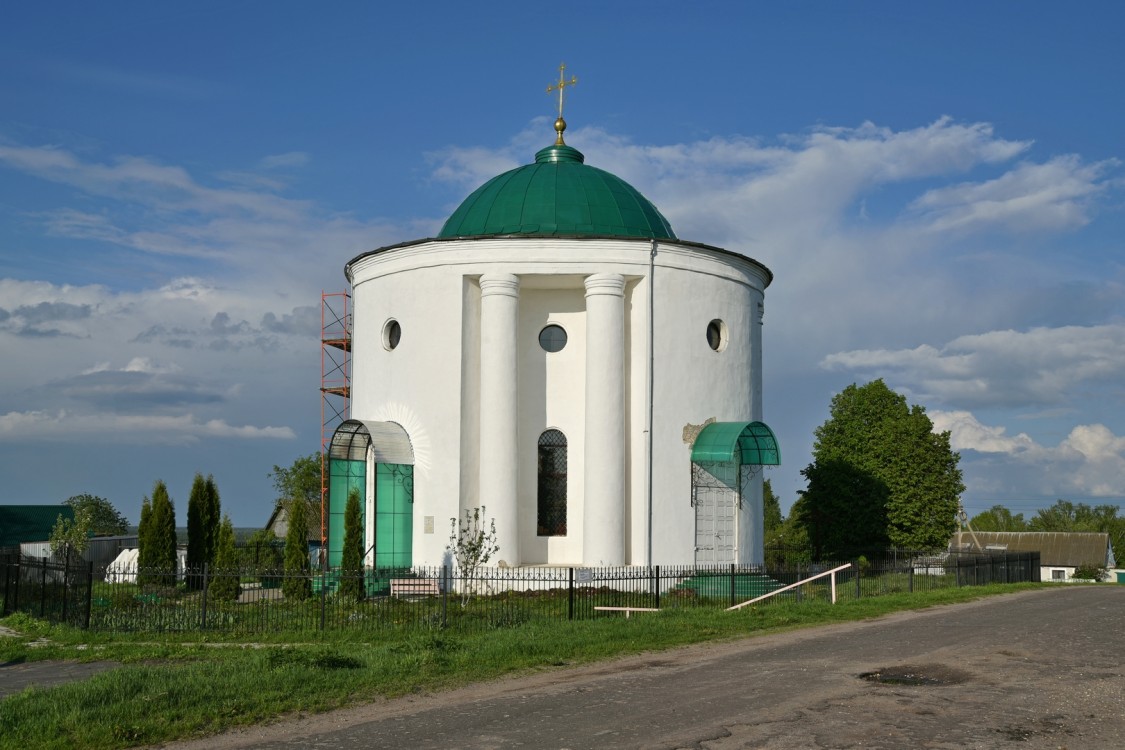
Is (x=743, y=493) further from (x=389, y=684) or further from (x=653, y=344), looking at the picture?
(x=389, y=684)

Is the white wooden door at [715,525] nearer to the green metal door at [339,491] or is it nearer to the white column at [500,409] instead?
the white column at [500,409]

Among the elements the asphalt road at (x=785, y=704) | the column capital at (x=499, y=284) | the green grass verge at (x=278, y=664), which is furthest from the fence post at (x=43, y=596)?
the column capital at (x=499, y=284)

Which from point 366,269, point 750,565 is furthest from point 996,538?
point 366,269

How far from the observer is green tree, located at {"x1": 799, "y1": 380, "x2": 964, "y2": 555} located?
136 feet

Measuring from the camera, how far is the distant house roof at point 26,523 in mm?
50875

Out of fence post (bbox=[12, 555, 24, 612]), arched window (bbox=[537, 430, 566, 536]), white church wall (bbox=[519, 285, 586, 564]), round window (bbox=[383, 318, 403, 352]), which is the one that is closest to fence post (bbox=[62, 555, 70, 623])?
fence post (bbox=[12, 555, 24, 612])

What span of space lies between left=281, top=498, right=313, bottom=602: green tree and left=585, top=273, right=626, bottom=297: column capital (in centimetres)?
830

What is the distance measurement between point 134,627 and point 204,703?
7.70 m

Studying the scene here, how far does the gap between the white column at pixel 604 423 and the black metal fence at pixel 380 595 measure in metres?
0.99

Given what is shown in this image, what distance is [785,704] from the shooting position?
35.1 feet

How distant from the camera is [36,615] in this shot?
19.0 metres

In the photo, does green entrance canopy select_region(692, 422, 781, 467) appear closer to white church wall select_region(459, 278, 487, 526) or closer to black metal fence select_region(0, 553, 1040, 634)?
black metal fence select_region(0, 553, 1040, 634)

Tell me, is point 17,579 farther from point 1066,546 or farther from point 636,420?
point 1066,546

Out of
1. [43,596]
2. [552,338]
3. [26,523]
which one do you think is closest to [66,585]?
[43,596]
